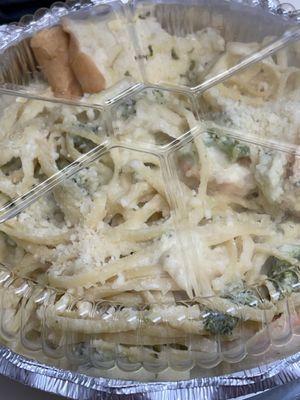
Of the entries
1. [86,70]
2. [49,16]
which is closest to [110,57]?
[86,70]

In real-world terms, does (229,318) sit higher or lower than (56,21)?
lower

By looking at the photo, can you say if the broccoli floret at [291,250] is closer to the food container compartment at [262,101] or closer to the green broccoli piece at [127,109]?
the food container compartment at [262,101]

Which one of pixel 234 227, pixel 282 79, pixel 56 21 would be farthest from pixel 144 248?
pixel 56 21

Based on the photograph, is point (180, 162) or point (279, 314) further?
point (180, 162)

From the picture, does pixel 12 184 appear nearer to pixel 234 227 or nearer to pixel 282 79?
pixel 234 227

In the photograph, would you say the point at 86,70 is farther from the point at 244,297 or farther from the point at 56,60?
the point at 244,297

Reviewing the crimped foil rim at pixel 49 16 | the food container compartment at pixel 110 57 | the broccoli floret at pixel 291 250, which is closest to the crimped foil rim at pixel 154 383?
the broccoli floret at pixel 291 250

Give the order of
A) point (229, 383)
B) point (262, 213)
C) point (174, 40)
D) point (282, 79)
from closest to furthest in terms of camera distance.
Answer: point (229, 383) < point (262, 213) < point (282, 79) < point (174, 40)
